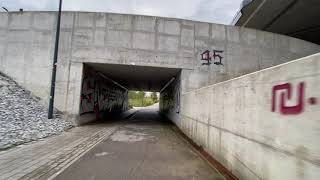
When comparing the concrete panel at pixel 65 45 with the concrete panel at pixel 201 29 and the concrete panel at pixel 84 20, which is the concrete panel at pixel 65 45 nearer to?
the concrete panel at pixel 84 20

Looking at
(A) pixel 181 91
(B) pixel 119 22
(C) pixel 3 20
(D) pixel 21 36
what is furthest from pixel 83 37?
(A) pixel 181 91

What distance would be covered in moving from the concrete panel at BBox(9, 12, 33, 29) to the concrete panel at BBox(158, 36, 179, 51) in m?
7.70

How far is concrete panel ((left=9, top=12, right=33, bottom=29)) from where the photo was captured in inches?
588

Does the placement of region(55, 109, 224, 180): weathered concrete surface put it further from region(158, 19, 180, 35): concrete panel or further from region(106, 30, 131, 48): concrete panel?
region(158, 19, 180, 35): concrete panel

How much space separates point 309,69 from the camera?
10.9 ft

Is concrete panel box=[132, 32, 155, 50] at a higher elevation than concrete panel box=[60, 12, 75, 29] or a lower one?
lower

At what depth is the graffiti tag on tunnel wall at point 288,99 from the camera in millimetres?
3465

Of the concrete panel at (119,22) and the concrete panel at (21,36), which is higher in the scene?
the concrete panel at (119,22)

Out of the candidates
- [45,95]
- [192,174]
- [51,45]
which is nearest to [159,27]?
[51,45]

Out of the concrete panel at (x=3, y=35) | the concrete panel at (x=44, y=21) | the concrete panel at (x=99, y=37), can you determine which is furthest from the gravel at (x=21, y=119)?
the concrete panel at (x=99, y=37)

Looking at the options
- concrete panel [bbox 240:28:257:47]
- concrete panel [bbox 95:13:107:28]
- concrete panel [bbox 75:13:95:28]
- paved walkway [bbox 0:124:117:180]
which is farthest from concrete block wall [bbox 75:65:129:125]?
concrete panel [bbox 240:28:257:47]

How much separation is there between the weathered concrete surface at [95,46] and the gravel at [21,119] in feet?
2.50

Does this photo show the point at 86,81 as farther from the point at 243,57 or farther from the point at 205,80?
the point at 243,57

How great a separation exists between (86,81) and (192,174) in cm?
1188
